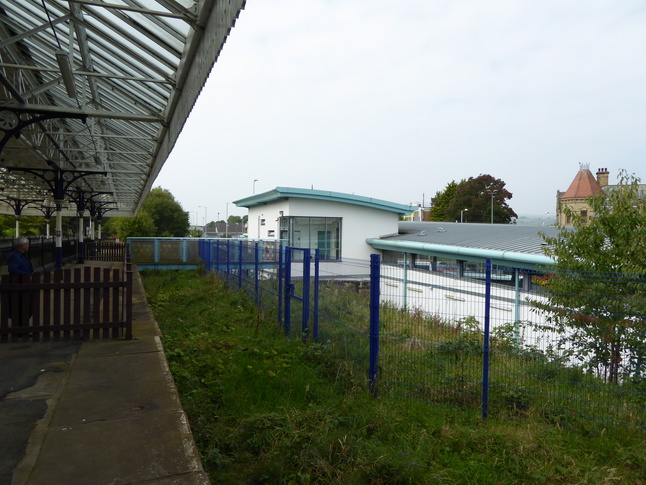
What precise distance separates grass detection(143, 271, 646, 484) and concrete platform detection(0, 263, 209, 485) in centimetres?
47

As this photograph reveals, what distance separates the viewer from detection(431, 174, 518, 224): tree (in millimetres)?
61250

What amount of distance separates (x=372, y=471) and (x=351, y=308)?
2.80 metres

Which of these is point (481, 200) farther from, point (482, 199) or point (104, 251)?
point (104, 251)

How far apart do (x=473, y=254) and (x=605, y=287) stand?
11911mm

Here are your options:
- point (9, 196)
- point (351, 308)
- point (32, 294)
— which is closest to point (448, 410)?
point (351, 308)

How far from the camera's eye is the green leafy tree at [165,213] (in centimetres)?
6500

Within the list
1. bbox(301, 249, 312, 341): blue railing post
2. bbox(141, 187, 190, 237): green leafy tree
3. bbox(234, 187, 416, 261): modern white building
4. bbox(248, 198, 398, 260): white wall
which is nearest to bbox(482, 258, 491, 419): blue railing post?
bbox(301, 249, 312, 341): blue railing post

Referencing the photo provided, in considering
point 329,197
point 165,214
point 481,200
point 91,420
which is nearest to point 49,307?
point 91,420

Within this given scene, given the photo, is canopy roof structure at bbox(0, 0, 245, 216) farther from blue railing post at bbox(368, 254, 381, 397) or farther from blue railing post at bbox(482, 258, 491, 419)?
blue railing post at bbox(482, 258, 491, 419)

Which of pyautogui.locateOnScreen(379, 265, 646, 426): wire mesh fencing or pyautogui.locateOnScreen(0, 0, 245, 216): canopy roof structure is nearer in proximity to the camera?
pyautogui.locateOnScreen(379, 265, 646, 426): wire mesh fencing

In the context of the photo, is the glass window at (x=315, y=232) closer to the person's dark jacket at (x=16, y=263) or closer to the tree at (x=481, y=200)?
the person's dark jacket at (x=16, y=263)

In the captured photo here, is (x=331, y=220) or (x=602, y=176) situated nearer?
(x=331, y=220)

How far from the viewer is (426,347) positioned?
5730 millimetres

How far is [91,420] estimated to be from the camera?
3.79 meters
